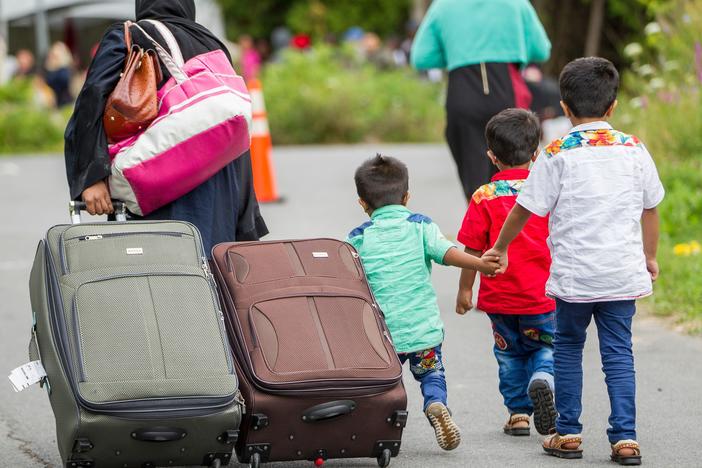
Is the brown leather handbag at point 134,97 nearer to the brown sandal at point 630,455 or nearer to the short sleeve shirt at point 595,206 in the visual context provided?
the short sleeve shirt at point 595,206

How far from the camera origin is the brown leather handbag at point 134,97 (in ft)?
16.0

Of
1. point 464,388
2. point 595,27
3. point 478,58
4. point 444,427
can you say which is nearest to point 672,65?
point 478,58

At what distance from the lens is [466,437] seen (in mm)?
5465

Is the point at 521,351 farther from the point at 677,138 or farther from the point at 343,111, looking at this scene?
the point at 343,111

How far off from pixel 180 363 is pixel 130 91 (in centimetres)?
113

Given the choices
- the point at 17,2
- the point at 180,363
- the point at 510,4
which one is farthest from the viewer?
the point at 17,2

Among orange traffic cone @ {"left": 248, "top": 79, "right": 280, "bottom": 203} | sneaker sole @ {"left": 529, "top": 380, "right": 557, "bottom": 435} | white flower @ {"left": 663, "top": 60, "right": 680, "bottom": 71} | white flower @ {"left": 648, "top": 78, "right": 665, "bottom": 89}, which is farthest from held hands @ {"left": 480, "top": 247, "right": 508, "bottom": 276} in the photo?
orange traffic cone @ {"left": 248, "top": 79, "right": 280, "bottom": 203}

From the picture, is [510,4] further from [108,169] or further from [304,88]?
[304,88]

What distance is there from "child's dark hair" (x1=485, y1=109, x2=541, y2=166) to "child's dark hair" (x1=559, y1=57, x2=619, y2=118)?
36 cm

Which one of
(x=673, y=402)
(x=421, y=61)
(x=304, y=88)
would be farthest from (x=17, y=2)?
(x=673, y=402)

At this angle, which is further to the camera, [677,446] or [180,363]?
[677,446]

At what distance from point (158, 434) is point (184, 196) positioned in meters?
1.17

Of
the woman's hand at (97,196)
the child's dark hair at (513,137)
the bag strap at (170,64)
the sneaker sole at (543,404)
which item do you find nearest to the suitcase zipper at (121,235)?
the woman's hand at (97,196)

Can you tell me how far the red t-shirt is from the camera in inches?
205
